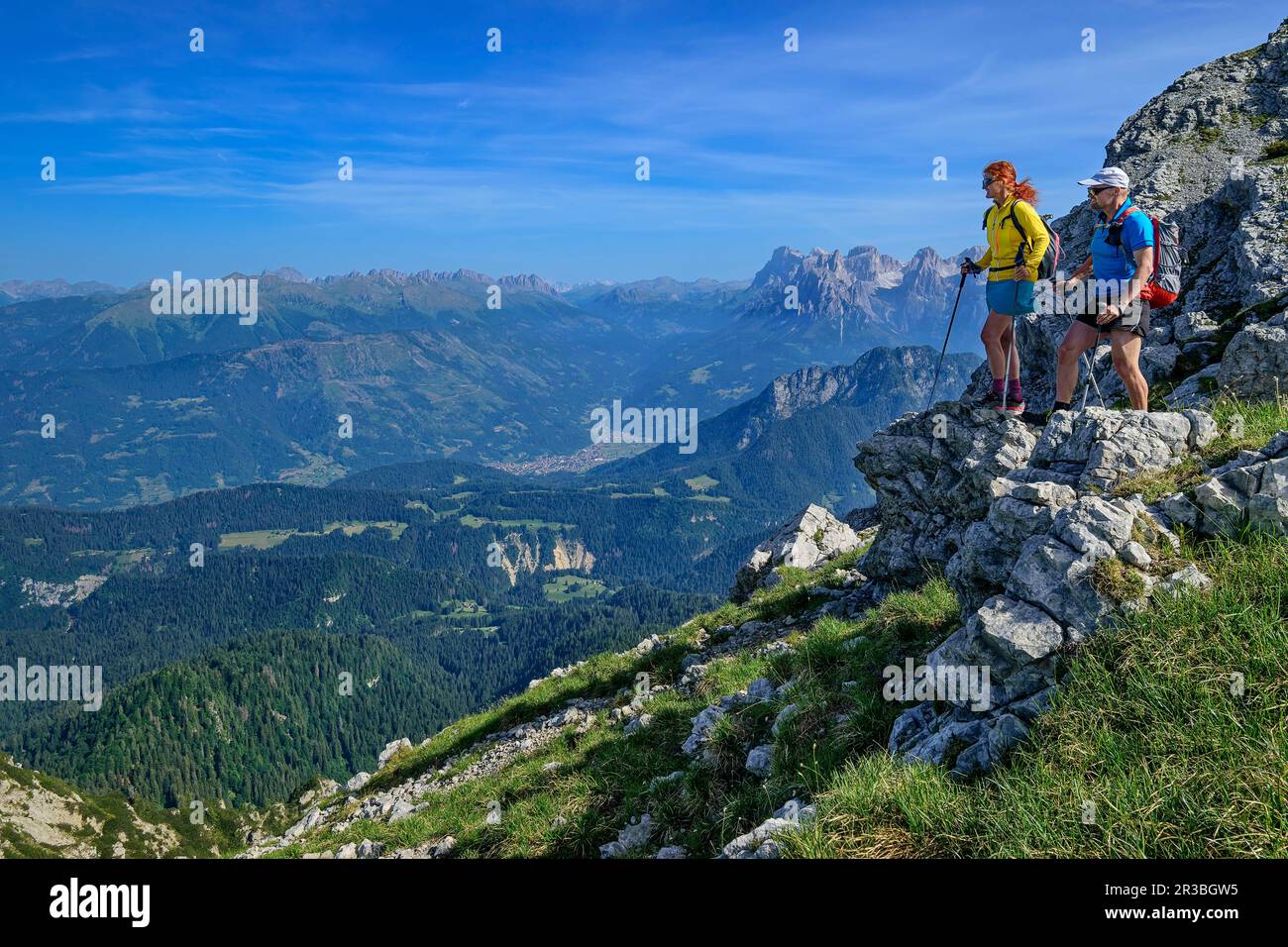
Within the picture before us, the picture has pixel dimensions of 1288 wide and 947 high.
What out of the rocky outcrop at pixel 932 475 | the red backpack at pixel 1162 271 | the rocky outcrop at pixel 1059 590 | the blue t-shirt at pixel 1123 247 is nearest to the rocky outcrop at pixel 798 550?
the rocky outcrop at pixel 932 475

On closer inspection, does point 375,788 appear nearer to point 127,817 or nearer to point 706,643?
point 706,643

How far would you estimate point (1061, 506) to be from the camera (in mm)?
8562

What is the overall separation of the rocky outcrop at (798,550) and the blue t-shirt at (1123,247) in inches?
602

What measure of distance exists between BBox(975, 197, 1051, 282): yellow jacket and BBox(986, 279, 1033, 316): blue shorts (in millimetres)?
136

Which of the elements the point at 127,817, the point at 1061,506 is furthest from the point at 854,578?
the point at 127,817

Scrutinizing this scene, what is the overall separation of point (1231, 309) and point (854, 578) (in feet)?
38.9

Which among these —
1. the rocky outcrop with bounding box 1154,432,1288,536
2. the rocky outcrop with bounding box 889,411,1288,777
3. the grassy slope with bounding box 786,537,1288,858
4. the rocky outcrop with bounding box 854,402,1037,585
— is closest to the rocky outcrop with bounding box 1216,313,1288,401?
the rocky outcrop with bounding box 854,402,1037,585

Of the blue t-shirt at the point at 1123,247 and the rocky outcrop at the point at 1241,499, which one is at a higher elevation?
the blue t-shirt at the point at 1123,247

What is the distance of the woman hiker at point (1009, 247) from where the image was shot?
13977mm

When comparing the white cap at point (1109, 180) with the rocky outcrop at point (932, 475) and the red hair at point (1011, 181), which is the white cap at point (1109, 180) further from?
the rocky outcrop at point (932, 475)

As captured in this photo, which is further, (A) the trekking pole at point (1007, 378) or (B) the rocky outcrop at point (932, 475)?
(A) the trekking pole at point (1007, 378)

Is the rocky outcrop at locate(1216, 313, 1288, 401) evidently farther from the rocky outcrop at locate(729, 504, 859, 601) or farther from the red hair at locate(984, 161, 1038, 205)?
the rocky outcrop at locate(729, 504, 859, 601)

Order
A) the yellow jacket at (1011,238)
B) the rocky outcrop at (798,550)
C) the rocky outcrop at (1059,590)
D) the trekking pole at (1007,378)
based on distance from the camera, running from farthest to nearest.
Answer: the rocky outcrop at (798,550)
the trekking pole at (1007,378)
the yellow jacket at (1011,238)
the rocky outcrop at (1059,590)

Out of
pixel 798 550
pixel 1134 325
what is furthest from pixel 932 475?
pixel 798 550
